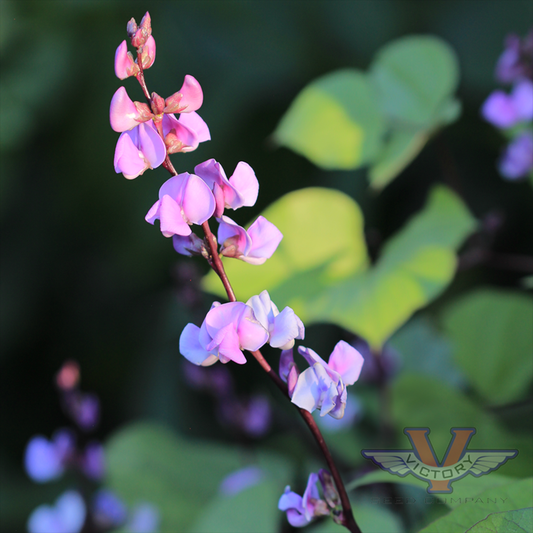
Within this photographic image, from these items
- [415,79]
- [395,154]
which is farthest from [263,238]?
[415,79]

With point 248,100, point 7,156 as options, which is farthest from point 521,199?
point 7,156

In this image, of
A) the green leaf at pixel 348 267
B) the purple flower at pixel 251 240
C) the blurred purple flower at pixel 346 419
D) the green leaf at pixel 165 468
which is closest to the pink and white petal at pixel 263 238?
the purple flower at pixel 251 240

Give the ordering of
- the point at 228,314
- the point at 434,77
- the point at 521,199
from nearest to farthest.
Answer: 1. the point at 228,314
2. the point at 434,77
3. the point at 521,199

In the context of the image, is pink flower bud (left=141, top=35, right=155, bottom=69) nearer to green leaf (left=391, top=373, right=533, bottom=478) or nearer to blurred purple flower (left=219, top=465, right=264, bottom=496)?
green leaf (left=391, top=373, right=533, bottom=478)

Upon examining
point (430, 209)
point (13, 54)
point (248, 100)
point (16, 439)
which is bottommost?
point (16, 439)

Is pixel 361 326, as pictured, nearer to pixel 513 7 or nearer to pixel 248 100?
pixel 248 100

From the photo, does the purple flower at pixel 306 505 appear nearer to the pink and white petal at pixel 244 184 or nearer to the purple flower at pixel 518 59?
the pink and white petal at pixel 244 184
